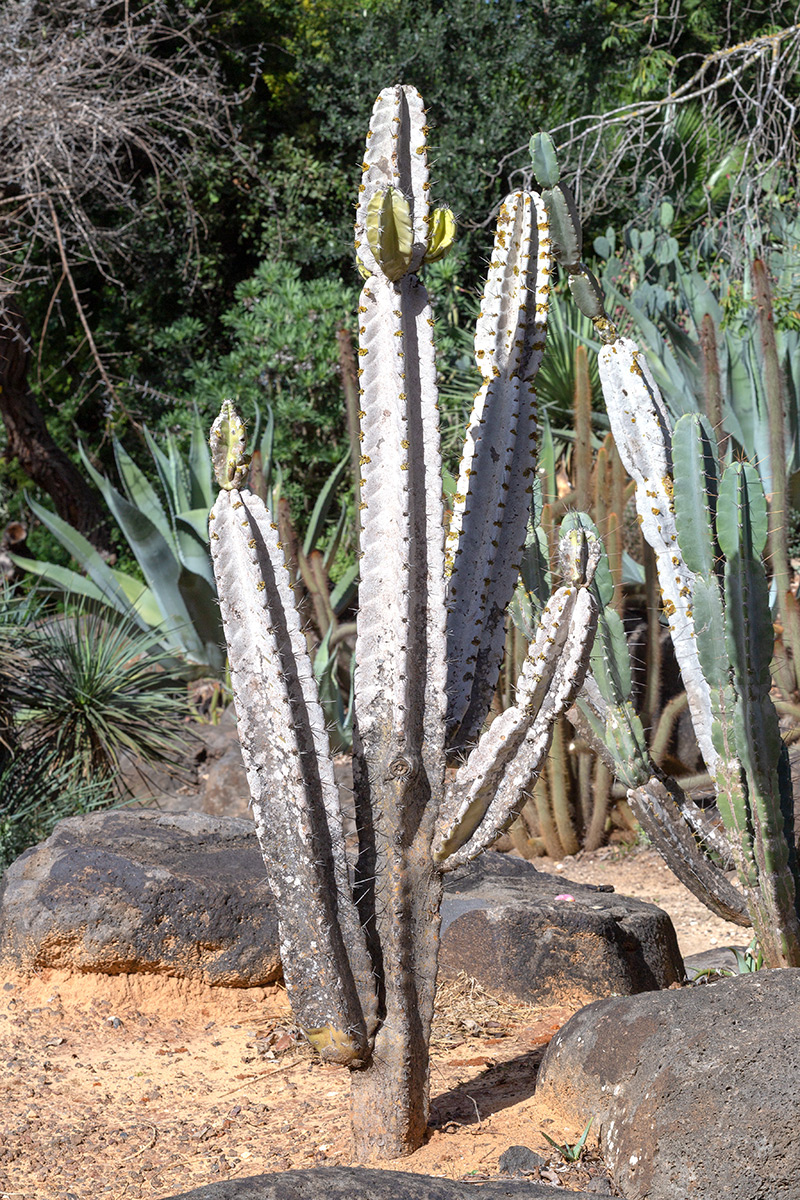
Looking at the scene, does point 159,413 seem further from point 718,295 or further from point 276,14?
point 718,295

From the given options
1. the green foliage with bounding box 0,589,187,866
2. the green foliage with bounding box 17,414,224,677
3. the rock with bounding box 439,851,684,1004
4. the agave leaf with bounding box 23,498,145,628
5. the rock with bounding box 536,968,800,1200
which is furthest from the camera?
the agave leaf with bounding box 23,498,145,628

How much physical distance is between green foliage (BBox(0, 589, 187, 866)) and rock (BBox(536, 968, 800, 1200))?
276cm

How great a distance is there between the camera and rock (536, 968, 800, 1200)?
1918 mm

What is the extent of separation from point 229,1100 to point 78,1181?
484mm

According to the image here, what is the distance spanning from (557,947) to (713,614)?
1.21 metres

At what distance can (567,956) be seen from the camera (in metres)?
3.24

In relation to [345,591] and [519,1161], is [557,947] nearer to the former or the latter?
[519,1161]

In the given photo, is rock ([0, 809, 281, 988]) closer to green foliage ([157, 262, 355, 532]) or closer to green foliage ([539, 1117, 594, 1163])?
green foliage ([539, 1117, 594, 1163])

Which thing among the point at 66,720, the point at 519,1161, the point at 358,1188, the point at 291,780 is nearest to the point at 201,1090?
the point at 519,1161

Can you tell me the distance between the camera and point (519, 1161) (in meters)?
2.22

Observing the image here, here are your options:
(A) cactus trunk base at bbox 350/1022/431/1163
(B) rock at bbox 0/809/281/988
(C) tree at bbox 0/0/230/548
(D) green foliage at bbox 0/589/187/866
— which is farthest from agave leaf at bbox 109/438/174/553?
(A) cactus trunk base at bbox 350/1022/431/1163

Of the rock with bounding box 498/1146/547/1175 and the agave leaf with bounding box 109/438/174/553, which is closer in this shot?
the rock with bounding box 498/1146/547/1175

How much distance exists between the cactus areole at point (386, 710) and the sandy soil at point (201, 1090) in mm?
243

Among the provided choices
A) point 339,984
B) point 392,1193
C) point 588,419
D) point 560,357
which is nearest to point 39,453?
point 560,357
